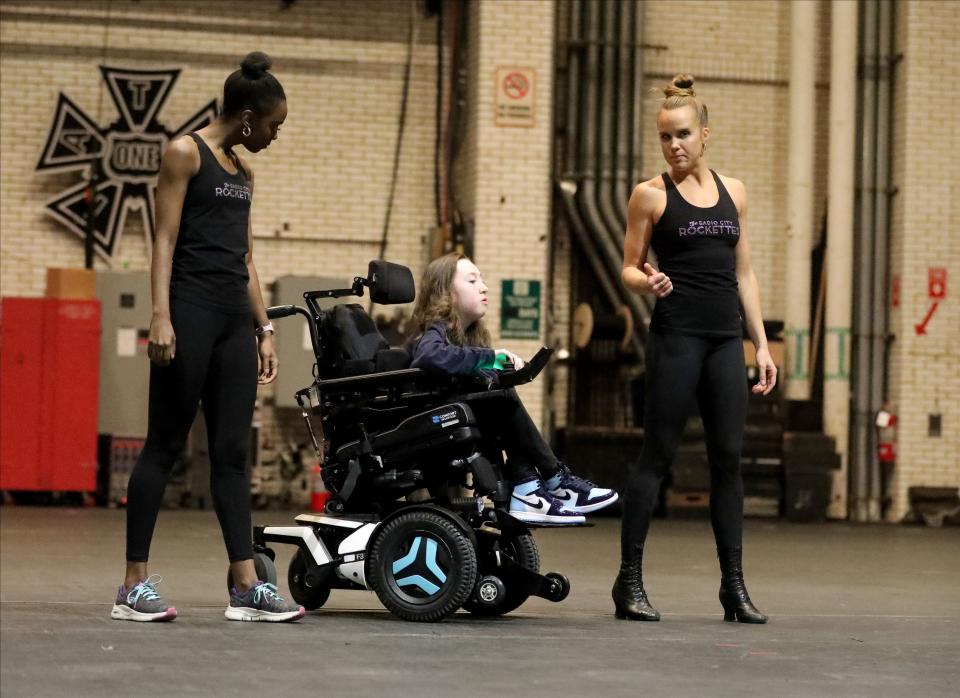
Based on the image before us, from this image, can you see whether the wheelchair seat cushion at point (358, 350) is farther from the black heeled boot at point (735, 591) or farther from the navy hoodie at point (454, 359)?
the black heeled boot at point (735, 591)

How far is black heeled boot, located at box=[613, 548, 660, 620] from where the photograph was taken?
4.69 m

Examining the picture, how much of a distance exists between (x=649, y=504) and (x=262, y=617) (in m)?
1.23

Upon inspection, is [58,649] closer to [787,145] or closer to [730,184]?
[730,184]

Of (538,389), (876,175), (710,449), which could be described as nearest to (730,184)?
(710,449)

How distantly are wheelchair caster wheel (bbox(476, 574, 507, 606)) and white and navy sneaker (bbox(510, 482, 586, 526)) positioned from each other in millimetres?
198

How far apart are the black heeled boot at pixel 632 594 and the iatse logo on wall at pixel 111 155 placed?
25.4 ft

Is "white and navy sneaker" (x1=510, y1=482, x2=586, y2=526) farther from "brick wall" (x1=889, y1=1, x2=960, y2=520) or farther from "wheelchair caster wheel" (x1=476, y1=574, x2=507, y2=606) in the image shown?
"brick wall" (x1=889, y1=1, x2=960, y2=520)

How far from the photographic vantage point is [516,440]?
4652 mm

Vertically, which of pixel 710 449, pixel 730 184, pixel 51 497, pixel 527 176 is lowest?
pixel 51 497

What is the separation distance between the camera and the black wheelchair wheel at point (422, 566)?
173 inches

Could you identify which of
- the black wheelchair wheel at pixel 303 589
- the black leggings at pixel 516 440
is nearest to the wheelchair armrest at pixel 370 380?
the black leggings at pixel 516 440

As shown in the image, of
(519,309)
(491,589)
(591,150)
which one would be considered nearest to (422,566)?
(491,589)

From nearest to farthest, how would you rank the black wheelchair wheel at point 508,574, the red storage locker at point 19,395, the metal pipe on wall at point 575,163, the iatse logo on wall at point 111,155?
the black wheelchair wheel at point 508,574
the red storage locker at point 19,395
the iatse logo on wall at point 111,155
the metal pipe on wall at point 575,163

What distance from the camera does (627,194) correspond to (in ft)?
39.1
